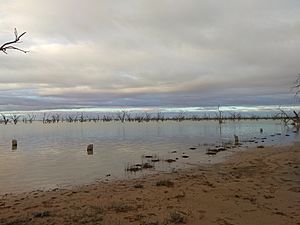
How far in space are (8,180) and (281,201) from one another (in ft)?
47.5

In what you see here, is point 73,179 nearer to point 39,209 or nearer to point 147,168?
point 147,168

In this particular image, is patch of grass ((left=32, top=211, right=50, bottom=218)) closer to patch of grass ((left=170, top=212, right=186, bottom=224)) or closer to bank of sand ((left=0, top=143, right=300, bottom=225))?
bank of sand ((left=0, top=143, right=300, bottom=225))

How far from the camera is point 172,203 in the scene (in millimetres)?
11438

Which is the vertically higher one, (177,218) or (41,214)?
(177,218)

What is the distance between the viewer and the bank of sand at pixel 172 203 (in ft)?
31.3

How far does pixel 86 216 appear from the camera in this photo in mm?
9805

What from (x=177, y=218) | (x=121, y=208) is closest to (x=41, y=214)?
(x=121, y=208)

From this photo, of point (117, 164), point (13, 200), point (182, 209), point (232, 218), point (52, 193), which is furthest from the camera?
point (117, 164)

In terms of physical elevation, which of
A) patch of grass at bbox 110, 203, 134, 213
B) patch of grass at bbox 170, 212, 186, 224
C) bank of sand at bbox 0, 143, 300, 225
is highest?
patch of grass at bbox 170, 212, 186, 224

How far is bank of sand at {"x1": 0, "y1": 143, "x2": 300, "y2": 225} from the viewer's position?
9.54 meters

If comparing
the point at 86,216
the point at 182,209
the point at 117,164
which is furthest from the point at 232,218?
the point at 117,164

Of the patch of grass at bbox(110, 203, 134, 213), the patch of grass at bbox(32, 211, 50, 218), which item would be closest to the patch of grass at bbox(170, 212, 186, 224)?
the patch of grass at bbox(110, 203, 134, 213)

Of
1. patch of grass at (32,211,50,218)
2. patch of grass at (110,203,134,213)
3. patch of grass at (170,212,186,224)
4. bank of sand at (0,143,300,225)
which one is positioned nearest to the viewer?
patch of grass at (170,212,186,224)

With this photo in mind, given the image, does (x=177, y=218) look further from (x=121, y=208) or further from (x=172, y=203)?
(x=172, y=203)
